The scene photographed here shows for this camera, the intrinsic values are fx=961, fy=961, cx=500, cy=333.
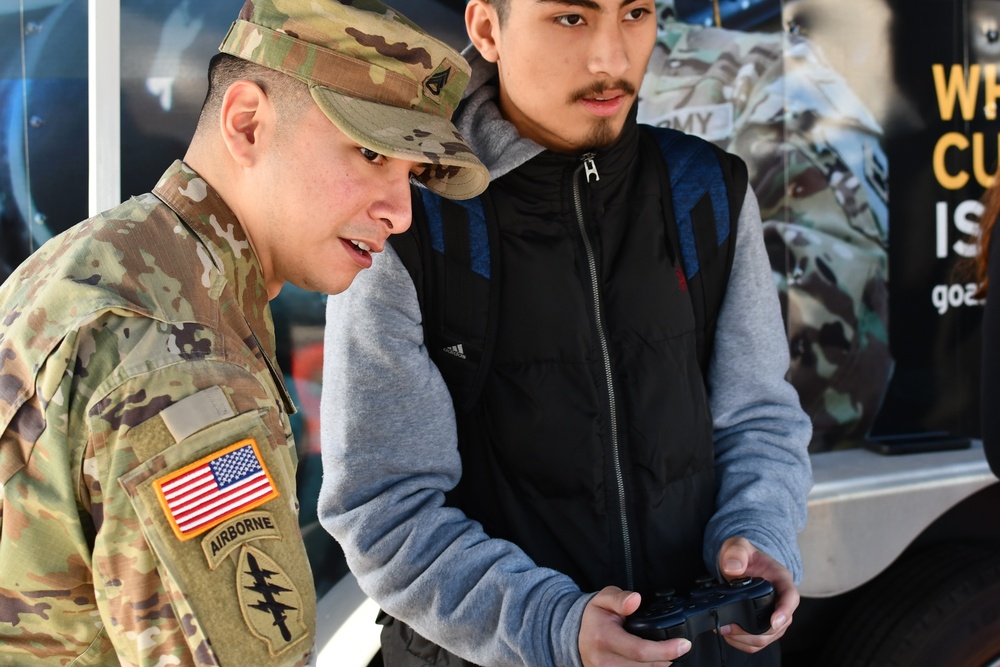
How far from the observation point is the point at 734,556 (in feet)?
4.60

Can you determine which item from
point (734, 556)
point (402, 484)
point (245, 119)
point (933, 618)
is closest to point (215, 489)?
point (245, 119)

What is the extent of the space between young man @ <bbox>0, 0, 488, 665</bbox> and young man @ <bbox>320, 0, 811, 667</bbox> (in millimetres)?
394

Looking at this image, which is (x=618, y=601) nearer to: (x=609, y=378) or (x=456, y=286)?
(x=609, y=378)

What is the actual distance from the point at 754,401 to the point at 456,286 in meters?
0.57

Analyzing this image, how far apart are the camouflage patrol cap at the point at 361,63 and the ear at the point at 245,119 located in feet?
Result: 0.13

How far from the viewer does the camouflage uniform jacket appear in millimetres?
792

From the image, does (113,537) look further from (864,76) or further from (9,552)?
(864,76)

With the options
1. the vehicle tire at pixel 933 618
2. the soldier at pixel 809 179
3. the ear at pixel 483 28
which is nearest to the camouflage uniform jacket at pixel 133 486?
the ear at pixel 483 28

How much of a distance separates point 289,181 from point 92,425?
348 millimetres

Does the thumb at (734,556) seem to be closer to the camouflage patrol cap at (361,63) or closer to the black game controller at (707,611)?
the black game controller at (707,611)

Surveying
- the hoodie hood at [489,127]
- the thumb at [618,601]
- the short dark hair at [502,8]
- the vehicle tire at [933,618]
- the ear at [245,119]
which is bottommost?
the vehicle tire at [933,618]

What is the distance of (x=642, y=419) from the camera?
146cm

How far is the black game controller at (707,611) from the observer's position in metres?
1.22

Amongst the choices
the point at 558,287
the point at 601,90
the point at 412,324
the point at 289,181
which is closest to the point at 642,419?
the point at 558,287
